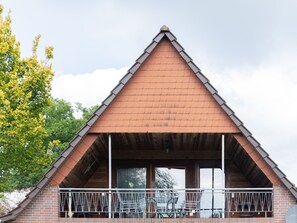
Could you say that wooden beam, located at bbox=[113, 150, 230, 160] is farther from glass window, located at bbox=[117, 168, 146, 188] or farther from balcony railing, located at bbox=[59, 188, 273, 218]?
balcony railing, located at bbox=[59, 188, 273, 218]

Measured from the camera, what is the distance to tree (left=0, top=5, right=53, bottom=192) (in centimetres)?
2464

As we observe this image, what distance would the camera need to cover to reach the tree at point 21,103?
24.6m

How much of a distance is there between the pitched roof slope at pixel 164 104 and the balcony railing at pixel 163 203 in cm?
172

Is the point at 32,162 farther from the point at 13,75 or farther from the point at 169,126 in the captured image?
the point at 169,126

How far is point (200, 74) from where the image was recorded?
17672 mm

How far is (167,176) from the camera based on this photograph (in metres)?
21.1

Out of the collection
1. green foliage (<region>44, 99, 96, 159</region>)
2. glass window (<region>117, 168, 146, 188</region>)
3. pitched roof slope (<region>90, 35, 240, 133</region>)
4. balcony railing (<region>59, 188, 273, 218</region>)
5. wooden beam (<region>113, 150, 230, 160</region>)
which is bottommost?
balcony railing (<region>59, 188, 273, 218</region>)

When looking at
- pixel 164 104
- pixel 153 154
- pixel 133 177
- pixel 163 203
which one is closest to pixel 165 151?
pixel 153 154

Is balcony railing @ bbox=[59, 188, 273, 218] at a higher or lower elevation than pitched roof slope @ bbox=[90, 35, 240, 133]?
lower

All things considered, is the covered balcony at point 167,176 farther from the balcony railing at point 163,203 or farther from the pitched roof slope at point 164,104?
the pitched roof slope at point 164,104

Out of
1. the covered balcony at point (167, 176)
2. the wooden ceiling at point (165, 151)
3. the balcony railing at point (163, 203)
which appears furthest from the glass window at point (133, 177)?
the balcony railing at point (163, 203)

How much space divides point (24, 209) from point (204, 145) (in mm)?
5895

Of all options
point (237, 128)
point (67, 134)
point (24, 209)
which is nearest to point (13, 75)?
point (24, 209)

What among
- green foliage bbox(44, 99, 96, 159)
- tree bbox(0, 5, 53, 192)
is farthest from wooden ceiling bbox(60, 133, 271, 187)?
green foliage bbox(44, 99, 96, 159)
